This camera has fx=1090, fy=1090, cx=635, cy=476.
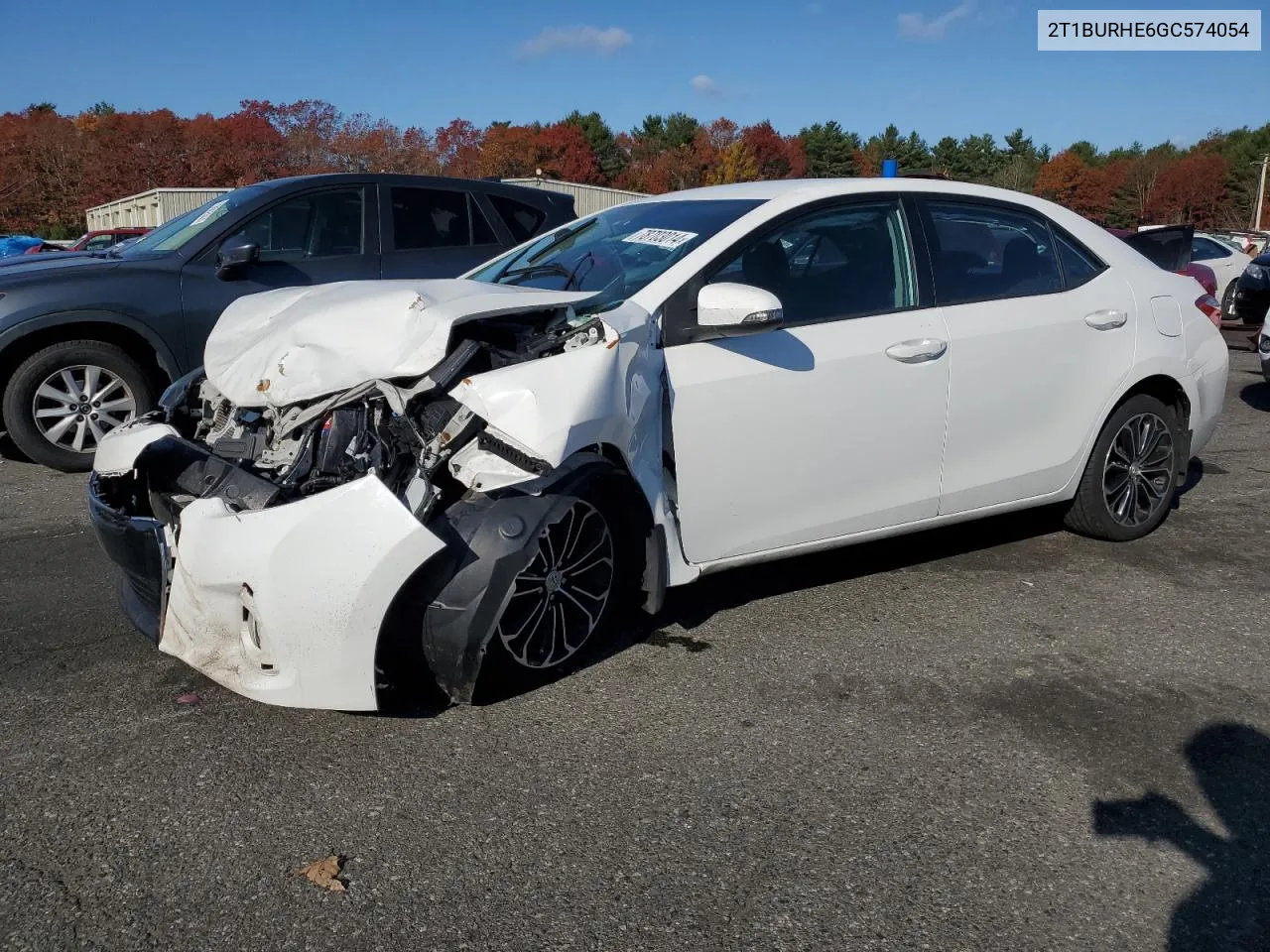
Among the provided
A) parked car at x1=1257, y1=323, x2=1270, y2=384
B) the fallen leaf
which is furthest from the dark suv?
parked car at x1=1257, y1=323, x2=1270, y2=384

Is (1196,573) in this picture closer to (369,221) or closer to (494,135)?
(369,221)

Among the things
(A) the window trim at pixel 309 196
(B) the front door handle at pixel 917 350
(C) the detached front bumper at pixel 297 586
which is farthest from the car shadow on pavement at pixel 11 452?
(B) the front door handle at pixel 917 350

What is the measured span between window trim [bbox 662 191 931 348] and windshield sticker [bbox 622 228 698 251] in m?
0.22

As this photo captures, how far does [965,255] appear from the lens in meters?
4.49

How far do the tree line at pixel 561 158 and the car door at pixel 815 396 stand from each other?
4891 cm

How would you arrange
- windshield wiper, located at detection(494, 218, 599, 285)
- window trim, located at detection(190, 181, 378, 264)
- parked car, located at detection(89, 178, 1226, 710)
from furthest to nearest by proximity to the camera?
window trim, located at detection(190, 181, 378, 264), windshield wiper, located at detection(494, 218, 599, 285), parked car, located at detection(89, 178, 1226, 710)

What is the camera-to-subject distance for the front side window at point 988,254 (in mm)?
4414

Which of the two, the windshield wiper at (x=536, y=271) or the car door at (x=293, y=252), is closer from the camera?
the windshield wiper at (x=536, y=271)

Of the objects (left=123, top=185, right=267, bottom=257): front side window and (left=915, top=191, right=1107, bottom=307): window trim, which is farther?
(left=123, top=185, right=267, bottom=257): front side window

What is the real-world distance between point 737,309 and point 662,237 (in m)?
0.71

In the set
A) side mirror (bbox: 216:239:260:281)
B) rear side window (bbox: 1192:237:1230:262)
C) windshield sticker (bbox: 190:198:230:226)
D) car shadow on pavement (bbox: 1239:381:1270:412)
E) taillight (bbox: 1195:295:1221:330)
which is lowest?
car shadow on pavement (bbox: 1239:381:1270:412)

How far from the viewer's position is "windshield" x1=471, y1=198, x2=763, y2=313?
13.0 ft

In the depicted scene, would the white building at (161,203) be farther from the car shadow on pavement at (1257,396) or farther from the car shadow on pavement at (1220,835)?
the car shadow on pavement at (1220,835)

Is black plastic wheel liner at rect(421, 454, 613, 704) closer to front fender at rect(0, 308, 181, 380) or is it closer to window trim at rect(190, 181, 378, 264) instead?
front fender at rect(0, 308, 181, 380)
